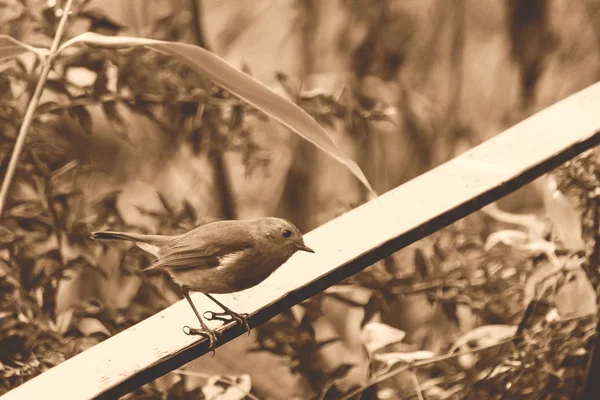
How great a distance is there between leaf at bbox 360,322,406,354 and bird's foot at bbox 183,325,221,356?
17.9 inches

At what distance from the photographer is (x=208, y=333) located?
1.00 metres

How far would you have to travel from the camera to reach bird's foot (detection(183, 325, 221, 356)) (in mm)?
998

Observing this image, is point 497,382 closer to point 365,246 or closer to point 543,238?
point 543,238

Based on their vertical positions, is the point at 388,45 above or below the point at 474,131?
above

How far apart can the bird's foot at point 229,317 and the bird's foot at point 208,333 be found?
0.05 metres

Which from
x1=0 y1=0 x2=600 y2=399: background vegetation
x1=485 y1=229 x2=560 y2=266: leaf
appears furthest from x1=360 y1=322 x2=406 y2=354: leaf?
x1=485 y1=229 x2=560 y2=266: leaf

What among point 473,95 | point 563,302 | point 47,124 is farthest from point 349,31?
point 563,302

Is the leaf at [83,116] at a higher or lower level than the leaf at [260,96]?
higher

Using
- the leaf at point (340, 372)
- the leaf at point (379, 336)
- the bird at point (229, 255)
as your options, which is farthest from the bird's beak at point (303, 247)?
the leaf at point (340, 372)

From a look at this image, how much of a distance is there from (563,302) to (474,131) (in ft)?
6.50

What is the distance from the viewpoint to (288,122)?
78cm

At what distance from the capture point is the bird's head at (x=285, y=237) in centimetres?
114

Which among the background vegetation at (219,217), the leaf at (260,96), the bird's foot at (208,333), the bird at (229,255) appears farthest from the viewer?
the background vegetation at (219,217)

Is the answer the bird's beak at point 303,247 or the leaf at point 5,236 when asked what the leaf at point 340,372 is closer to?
the bird's beak at point 303,247
